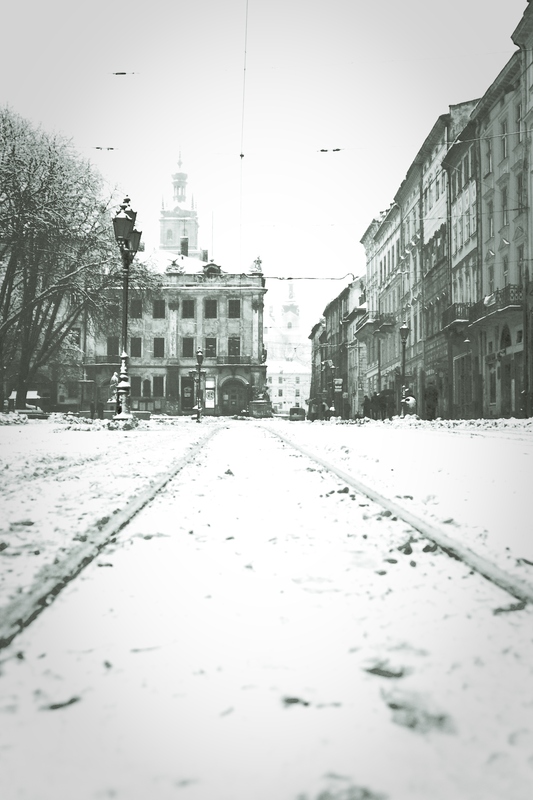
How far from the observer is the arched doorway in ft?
206

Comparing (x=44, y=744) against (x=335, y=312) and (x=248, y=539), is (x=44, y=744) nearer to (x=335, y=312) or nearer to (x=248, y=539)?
(x=248, y=539)

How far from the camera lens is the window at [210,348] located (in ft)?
207

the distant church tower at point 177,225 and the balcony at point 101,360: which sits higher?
the distant church tower at point 177,225

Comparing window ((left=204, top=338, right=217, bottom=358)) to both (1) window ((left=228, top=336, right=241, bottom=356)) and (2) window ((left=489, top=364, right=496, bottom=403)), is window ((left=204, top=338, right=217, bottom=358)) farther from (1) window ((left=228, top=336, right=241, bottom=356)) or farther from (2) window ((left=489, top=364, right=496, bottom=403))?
(2) window ((left=489, top=364, right=496, bottom=403))

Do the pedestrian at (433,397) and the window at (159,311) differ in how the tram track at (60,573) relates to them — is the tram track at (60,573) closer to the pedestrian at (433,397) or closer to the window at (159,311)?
the pedestrian at (433,397)

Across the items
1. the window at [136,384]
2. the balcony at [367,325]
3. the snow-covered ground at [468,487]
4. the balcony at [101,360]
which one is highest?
the balcony at [367,325]

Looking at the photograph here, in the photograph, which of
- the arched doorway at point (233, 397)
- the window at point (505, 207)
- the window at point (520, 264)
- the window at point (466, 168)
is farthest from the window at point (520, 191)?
the arched doorway at point (233, 397)

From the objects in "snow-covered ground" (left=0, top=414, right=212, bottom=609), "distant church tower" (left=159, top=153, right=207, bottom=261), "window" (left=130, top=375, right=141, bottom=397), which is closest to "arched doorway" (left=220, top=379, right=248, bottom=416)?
"window" (left=130, top=375, right=141, bottom=397)

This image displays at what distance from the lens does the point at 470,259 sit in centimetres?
3306

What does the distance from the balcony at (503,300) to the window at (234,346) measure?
3509cm

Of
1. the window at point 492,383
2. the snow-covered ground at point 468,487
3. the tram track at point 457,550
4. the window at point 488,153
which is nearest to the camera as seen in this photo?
the tram track at point 457,550

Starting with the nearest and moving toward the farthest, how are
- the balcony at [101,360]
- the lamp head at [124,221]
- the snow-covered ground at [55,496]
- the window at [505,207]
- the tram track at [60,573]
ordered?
1. the tram track at [60,573]
2. the snow-covered ground at [55,496]
3. the lamp head at [124,221]
4. the window at [505,207]
5. the balcony at [101,360]

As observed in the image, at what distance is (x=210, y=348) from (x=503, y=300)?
3874 centimetres

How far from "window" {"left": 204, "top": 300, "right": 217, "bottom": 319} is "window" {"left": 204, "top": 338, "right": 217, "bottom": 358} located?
6.64 feet
